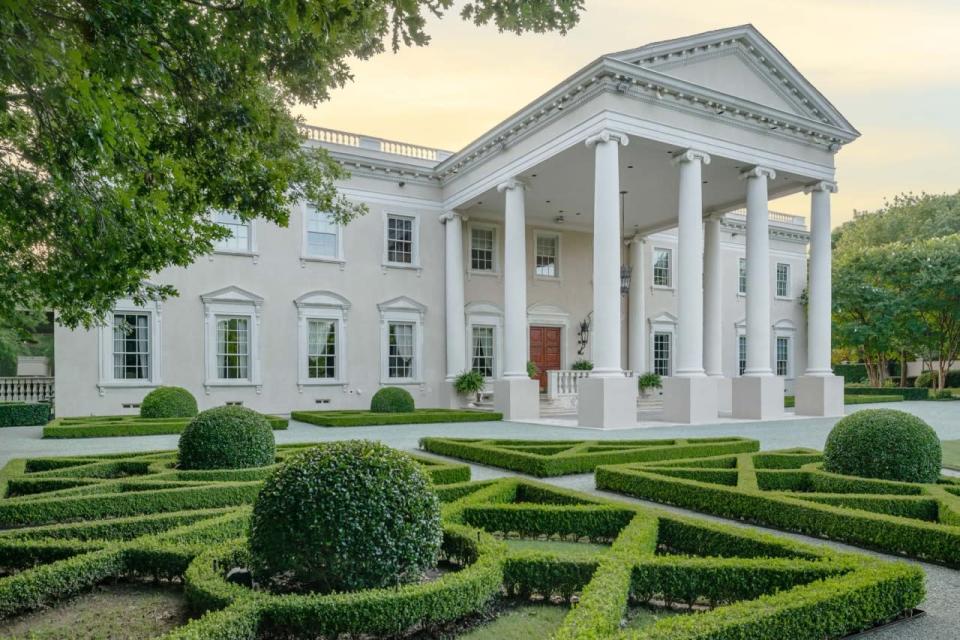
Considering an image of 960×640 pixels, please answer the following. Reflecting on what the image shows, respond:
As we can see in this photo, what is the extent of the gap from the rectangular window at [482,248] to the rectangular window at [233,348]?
8.98 meters

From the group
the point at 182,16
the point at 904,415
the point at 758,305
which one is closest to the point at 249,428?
the point at 182,16

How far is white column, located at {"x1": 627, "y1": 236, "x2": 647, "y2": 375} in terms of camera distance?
27.3 metres

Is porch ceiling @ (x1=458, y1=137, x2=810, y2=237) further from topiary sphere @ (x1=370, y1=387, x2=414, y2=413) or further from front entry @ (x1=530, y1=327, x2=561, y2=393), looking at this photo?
topiary sphere @ (x1=370, y1=387, x2=414, y2=413)

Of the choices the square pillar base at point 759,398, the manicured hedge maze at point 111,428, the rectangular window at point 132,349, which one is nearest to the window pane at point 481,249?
the square pillar base at point 759,398

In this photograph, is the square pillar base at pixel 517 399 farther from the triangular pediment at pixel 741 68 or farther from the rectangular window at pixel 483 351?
the triangular pediment at pixel 741 68

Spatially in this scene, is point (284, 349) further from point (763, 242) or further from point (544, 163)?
point (763, 242)

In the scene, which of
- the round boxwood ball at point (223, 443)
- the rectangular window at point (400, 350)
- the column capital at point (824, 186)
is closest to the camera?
the round boxwood ball at point (223, 443)

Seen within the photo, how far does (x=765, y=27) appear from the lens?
2123cm

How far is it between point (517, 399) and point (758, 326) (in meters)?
7.83

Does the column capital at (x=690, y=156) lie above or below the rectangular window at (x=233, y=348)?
above

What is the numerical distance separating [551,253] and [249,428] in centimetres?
1967

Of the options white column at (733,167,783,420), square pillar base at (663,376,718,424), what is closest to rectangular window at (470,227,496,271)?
square pillar base at (663,376,718,424)

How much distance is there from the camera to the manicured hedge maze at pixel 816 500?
18.7 feet

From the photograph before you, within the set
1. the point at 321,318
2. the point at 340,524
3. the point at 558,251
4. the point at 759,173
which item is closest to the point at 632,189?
the point at 759,173
